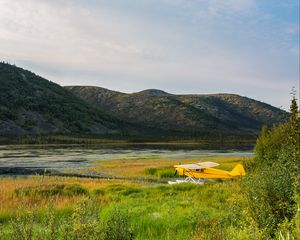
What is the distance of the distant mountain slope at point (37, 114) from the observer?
145500mm

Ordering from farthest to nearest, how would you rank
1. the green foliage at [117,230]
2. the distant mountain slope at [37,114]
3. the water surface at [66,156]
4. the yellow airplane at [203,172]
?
the distant mountain slope at [37,114] < the water surface at [66,156] < the yellow airplane at [203,172] < the green foliage at [117,230]

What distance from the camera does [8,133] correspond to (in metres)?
134

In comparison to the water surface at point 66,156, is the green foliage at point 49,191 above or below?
above

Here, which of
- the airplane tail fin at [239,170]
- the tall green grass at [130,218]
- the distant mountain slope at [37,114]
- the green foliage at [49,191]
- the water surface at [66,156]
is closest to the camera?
the tall green grass at [130,218]

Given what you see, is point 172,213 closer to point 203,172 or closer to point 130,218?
point 130,218

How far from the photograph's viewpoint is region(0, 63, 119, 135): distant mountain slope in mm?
145500

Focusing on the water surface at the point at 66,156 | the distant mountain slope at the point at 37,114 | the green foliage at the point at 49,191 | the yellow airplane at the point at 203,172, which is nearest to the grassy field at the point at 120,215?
the green foliage at the point at 49,191

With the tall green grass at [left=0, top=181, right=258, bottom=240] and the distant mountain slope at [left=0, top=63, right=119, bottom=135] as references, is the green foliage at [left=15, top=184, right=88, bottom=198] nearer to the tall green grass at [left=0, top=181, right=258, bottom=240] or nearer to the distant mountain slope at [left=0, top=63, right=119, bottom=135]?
the tall green grass at [left=0, top=181, right=258, bottom=240]

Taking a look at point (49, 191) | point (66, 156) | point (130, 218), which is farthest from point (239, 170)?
point (66, 156)

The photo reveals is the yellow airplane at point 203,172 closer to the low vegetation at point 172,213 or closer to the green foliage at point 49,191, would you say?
the low vegetation at point 172,213

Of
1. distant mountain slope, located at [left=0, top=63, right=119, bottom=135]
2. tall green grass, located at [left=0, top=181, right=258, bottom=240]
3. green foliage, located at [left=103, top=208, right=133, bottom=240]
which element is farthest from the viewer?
distant mountain slope, located at [left=0, top=63, right=119, bottom=135]

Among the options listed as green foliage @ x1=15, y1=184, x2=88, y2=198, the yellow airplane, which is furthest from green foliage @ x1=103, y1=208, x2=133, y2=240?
the yellow airplane

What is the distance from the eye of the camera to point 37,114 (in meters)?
160

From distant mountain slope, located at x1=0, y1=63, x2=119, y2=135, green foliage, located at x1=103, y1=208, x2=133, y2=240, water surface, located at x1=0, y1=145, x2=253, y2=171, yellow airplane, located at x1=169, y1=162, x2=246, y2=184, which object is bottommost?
water surface, located at x1=0, y1=145, x2=253, y2=171
